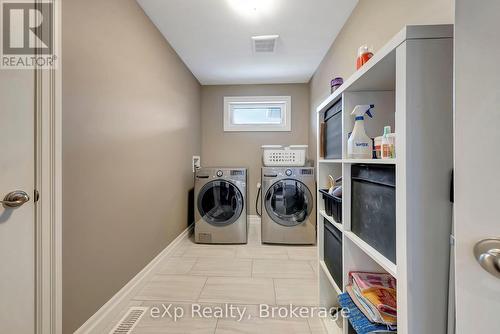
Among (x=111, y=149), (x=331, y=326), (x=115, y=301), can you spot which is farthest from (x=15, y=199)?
(x=331, y=326)

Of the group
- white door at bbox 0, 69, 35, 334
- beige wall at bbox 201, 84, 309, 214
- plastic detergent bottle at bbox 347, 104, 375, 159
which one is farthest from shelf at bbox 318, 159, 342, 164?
beige wall at bbox 201, 84, 309, 214

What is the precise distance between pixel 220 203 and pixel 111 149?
1602 millimetres

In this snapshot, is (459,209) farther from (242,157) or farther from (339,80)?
(242,157)

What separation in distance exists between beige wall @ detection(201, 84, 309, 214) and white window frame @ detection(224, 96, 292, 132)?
0.06 metres

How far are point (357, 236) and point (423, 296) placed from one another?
40 cm

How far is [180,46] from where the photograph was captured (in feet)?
7.81

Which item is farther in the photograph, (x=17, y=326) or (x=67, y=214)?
(x=67, y=214)

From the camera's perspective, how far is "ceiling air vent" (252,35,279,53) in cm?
218

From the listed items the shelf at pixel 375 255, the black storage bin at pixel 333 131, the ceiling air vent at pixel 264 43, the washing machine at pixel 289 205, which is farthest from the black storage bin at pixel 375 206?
the ceiling air vent at pixel 264 43

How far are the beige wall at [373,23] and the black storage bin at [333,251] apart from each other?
1.09 metres

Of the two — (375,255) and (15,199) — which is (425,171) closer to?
(375,255)

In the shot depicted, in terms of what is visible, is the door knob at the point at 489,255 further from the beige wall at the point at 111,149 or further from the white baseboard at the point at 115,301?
the white baseboard at the point at 115,301

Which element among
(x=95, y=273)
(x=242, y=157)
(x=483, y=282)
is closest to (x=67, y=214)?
(x=95, y=273)

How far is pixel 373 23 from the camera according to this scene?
1.46 meters
